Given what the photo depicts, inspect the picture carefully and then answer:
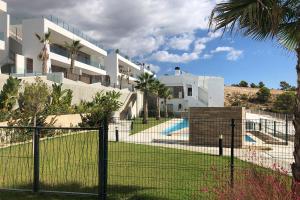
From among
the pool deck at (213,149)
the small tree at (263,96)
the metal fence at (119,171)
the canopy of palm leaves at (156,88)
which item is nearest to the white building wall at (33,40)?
the canopy of palm leaves at (156,88)

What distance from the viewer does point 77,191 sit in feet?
31.7

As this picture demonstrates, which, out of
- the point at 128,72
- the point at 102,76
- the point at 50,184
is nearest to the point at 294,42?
the point at 50,184

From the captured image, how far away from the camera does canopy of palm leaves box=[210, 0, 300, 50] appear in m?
7.21

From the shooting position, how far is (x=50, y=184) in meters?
10.3

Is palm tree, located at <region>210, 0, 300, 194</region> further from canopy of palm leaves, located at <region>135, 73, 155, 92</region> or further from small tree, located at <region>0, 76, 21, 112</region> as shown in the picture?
canopy of palm leaves, located at <region>135, 73, 155, 92</region>

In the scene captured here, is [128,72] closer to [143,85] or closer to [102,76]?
[102,76]

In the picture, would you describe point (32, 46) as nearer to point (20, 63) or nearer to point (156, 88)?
point (20, 63)

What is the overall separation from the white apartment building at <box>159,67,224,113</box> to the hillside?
74.5 ft

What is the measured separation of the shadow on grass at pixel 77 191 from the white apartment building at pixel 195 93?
57.1 metres

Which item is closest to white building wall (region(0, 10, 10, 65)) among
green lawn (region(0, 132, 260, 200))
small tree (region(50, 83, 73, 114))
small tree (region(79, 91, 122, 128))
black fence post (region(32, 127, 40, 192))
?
small tree (region(50, 83, 73, 114))

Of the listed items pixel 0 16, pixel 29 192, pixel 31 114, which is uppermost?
pixel 0 16

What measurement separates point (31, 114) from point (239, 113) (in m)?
12.2

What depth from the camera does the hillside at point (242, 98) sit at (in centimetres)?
9312

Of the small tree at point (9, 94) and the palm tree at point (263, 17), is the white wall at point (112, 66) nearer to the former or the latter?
the small tree at point (9, 94)
